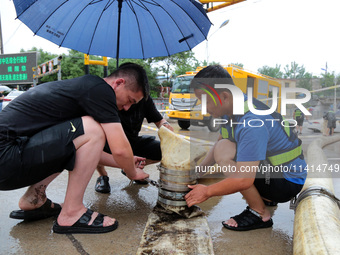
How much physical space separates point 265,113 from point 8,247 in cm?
194

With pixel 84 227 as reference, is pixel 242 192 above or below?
above

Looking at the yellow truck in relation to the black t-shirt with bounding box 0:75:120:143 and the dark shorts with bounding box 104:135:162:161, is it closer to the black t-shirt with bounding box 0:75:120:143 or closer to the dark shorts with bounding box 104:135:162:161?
the dark shorts with bounding box 104:135:162:161

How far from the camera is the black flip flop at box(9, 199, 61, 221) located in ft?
6.78

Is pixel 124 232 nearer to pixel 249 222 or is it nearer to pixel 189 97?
pixel 249 222

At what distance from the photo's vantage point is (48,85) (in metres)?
1.90

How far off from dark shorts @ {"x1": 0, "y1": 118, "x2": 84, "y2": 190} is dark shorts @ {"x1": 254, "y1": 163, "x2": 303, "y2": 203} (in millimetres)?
1361

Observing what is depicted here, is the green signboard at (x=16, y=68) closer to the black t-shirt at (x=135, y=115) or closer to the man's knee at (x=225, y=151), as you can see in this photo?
the black t-shirt at (x=135, y=115)

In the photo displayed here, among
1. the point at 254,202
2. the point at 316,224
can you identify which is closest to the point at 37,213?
the point at 254,202

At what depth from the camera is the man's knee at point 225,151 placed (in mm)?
2125

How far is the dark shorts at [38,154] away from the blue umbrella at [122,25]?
56.2 inches

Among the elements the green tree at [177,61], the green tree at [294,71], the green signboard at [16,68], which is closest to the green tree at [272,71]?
the green tree at [294,71]

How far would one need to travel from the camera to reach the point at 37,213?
209 cm

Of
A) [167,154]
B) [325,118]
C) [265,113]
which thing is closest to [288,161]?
[265,113]

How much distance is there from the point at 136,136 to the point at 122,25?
1285 mm
